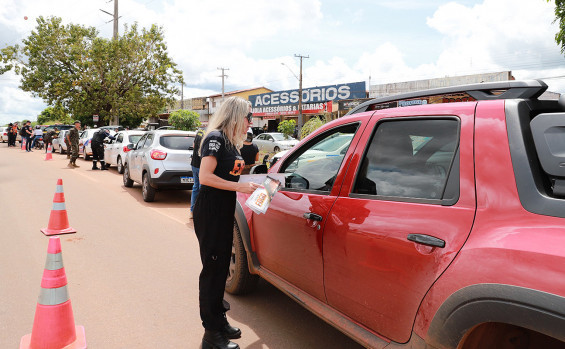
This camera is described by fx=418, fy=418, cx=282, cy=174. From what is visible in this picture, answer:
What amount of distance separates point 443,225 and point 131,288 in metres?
3.44

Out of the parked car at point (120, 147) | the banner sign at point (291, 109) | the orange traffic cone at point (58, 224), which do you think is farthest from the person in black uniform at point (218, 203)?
the banner sign at point (291, 109)

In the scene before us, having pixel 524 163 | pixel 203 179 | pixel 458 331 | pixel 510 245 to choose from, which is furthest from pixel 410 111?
pixel 203 179

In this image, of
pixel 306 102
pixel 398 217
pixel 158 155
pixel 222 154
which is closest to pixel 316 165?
pixel 222 154

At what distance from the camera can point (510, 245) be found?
1707 mm

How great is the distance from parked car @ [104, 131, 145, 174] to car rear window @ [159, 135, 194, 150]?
12.5ft

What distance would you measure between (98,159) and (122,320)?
14703mm

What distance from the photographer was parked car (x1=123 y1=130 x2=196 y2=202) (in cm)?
913

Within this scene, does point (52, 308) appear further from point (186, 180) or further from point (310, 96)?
point (310, 96)

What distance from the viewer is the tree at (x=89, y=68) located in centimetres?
3309

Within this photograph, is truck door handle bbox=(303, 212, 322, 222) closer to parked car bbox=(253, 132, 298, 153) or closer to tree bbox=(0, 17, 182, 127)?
parked car bbox=(253, 132, 298, 153)

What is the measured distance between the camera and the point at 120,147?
14.9 meters

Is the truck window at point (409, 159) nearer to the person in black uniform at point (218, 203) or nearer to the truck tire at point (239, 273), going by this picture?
the person in black uniform at point (218, 203)

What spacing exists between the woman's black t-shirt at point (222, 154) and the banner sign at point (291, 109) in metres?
33.8

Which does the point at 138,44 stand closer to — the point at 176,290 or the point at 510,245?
the point at 176,290
